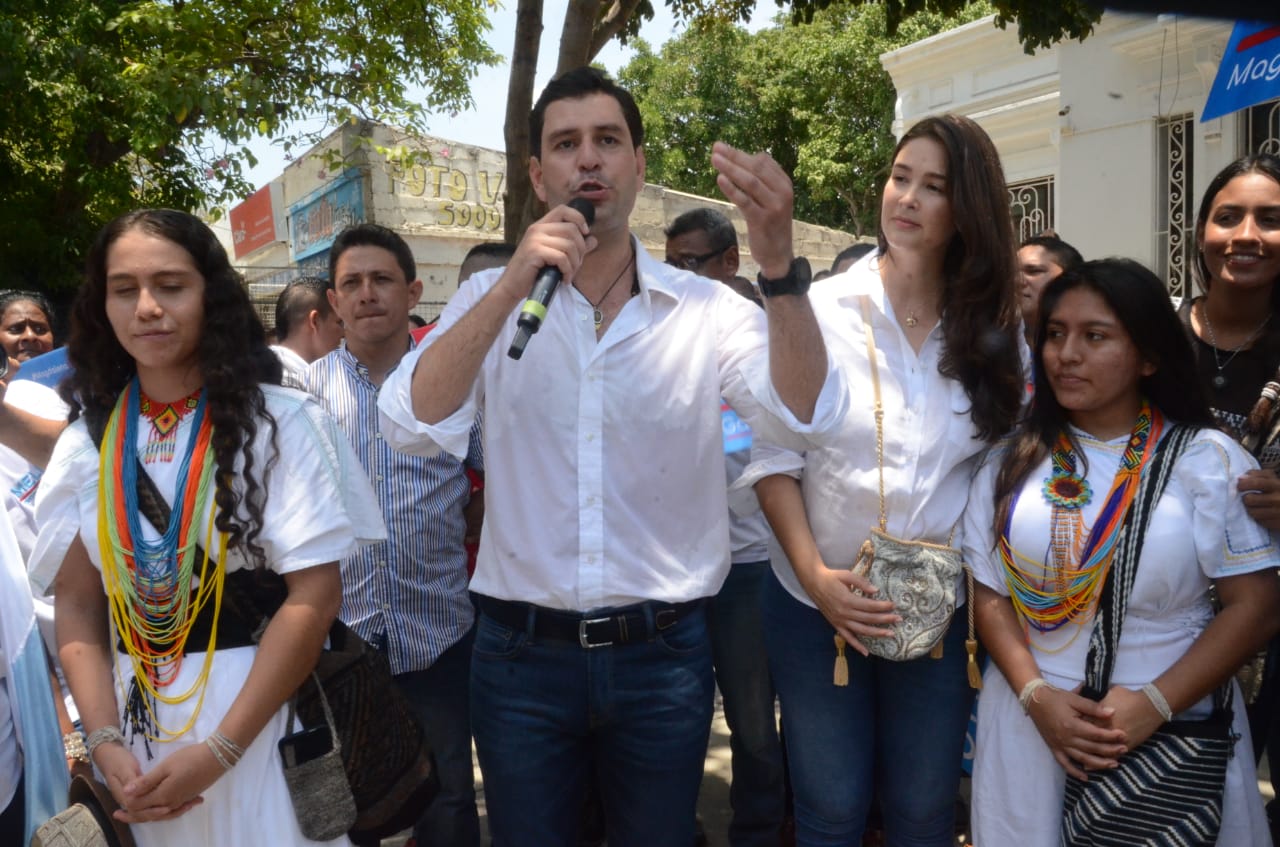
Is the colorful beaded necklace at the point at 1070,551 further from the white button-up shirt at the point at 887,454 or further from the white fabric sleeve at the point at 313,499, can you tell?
the white fabric sleeve at the point at 313,499

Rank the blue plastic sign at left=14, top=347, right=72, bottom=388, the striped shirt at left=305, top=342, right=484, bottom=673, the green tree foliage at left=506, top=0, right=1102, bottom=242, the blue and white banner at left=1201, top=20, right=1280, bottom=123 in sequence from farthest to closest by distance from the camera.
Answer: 1. the blue and white banner at left=1201, top=20, right=1280, bottom=123
2. the green tree foliage at left=506, top=0, right=1102, bottom=242
3. the blue plastic sign at left=14, top=347, right=72, bottom=388
4. the striped shirt at left=305, top=342, right=484, bottom=673

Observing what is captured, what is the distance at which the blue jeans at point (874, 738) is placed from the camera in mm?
2461

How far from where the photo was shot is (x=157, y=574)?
86.1 inches

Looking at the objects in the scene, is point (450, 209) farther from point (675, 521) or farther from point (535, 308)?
point (535, 308)

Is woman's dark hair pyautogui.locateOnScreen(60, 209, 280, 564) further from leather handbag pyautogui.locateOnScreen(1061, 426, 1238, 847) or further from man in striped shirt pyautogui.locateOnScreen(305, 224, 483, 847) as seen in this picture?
leather handbag pyautogui.locateOnScreen(1061, 426, 1238, 847)

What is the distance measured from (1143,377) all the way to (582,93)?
60.1 inches

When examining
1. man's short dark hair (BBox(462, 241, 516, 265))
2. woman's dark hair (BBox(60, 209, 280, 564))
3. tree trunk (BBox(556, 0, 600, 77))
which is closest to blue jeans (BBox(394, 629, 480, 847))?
woman's dark hair (BBox(60, 209, 280, 564))

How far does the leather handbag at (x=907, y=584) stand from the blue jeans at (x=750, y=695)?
1.08 metres

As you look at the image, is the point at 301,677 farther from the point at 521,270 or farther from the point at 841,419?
the point at 841,419

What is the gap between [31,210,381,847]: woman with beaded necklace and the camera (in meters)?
2.15

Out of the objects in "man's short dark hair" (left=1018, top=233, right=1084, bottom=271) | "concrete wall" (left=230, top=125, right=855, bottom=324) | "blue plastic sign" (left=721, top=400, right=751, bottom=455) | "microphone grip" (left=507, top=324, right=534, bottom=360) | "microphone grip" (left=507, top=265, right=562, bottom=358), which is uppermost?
"concrete wall" (left=230, top=125, right=855, bottom=324)

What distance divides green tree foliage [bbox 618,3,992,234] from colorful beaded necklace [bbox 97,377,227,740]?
774 inches

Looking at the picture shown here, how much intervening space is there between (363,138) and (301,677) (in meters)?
6.56

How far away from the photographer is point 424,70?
29.8ft
